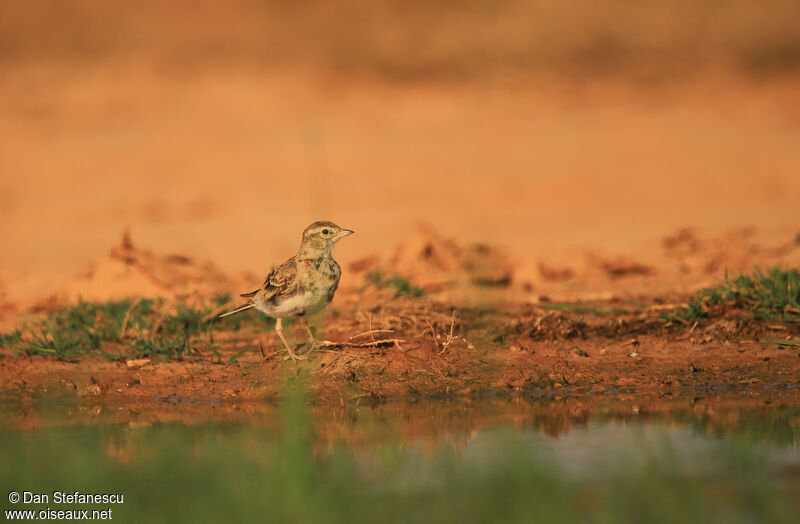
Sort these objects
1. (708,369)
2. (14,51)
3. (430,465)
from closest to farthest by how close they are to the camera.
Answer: (430,465)
(708,369)
(14,51)

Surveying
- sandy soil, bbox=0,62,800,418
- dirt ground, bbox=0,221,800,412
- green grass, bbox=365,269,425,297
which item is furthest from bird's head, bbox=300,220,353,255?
green grass, bbox=365,269,425,297

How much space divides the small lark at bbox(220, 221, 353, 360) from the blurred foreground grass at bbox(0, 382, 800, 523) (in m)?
1.50

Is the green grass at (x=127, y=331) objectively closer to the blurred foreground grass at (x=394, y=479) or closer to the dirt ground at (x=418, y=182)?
the dirt ground at (x=418, y=182)

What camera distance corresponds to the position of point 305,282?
7.02 meters

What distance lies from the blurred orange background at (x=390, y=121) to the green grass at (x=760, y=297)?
506 centimetres

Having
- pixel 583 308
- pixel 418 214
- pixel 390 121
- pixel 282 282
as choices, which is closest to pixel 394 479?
pixel 282 282

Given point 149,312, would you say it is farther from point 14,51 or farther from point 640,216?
point 14,51

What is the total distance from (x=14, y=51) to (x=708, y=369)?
17.1m

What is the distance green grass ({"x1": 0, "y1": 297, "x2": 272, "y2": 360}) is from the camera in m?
7.64

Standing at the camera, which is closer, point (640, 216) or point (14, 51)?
point (640, 216)

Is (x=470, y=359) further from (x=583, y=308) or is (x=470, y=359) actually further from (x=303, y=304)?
(x=583, y=308)

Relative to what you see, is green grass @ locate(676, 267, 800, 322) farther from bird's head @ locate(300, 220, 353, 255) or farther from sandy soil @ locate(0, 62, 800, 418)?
bird's head @ locate(300, 220, 353, 255)

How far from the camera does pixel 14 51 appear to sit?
2094cm

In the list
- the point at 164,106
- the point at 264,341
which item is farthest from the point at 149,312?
the point at 164,106
